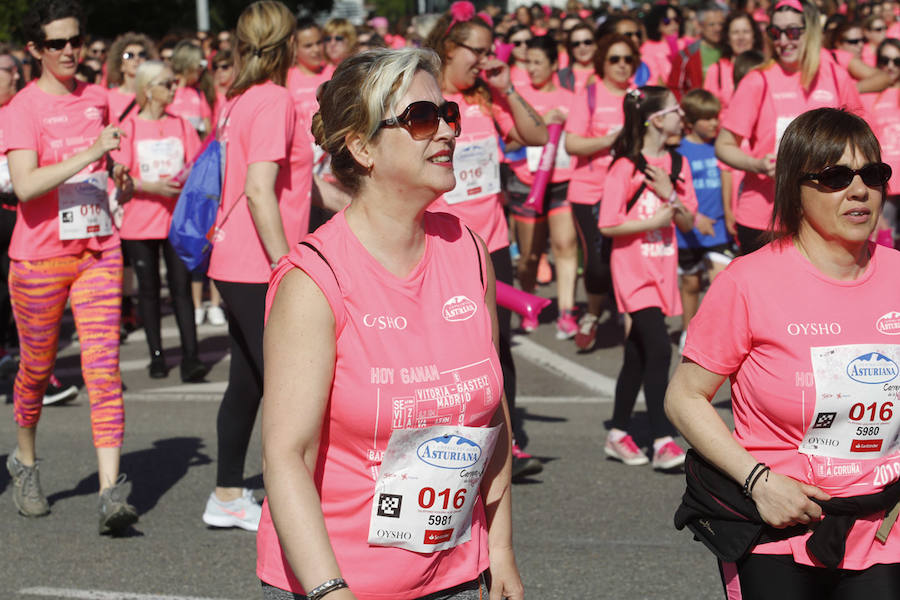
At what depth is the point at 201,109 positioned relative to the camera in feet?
41.8

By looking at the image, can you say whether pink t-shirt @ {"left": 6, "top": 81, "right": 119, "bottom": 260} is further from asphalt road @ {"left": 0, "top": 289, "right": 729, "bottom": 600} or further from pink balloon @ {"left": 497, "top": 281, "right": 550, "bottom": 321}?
pink balloon @ {"left": 497, "top": 281, "right": 550, "bottom": 321}

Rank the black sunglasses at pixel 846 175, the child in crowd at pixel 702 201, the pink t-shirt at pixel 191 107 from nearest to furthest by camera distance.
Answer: the black sunglasses at pixel 846 175, the child in crowd at pixel 702 201, the pink t-shirt at pixel 191 107

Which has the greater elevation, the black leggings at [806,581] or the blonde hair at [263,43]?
the blonde hair at [263,43]

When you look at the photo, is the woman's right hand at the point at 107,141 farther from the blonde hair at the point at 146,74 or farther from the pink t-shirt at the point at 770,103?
the blonde hair at the point at 146,74

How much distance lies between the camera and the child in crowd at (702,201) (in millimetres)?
9375

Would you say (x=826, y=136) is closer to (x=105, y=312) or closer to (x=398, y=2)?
(x=105, y=312)

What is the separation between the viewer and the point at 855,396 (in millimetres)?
3115

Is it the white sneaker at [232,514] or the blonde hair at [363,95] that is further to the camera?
the white sneaker at [232,514]

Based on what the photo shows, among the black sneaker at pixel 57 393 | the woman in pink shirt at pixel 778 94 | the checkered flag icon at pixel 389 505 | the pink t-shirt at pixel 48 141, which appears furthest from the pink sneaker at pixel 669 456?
the black sneaker at pixel 57 393

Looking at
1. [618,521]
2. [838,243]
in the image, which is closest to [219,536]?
[618,521]

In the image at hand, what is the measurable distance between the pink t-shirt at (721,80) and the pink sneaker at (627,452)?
5.78 m

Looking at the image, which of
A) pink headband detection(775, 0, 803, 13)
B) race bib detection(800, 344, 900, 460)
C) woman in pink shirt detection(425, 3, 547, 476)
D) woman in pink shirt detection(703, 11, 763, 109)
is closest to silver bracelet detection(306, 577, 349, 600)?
race bib detection(800, 344, 900, 460)

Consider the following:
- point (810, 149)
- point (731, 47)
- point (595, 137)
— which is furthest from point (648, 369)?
point (731, 47)

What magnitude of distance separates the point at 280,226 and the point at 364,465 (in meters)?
2.75
